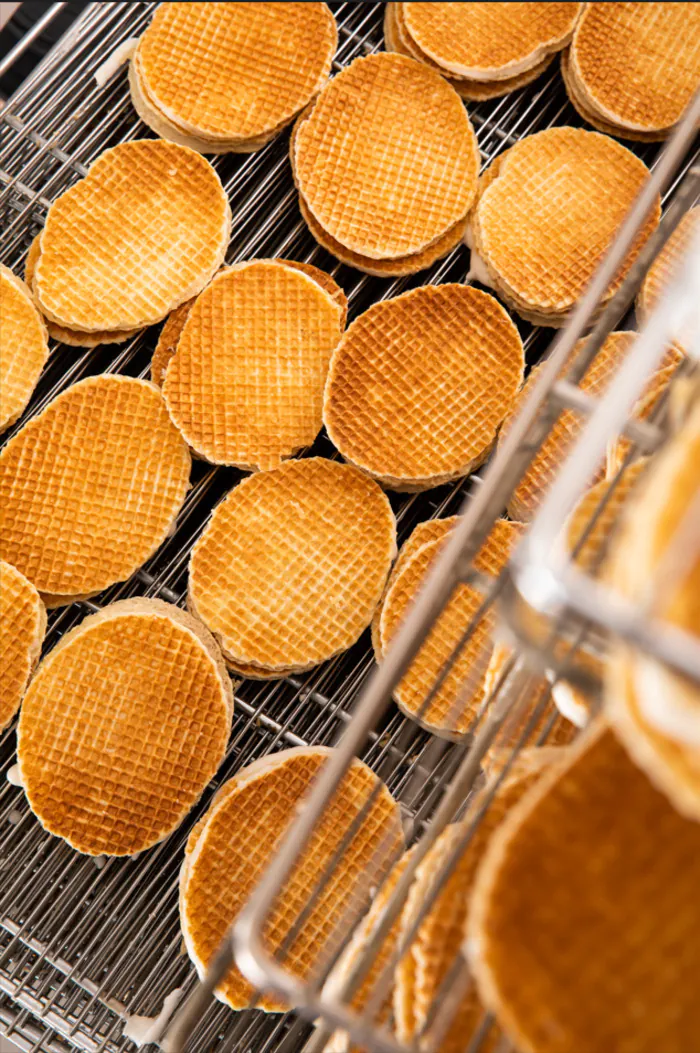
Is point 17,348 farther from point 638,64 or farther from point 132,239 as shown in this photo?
point 638,64

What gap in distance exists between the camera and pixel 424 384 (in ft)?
5.85

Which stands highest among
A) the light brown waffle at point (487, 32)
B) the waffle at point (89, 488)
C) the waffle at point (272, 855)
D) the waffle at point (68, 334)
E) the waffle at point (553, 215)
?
the light brown waffle at point (487, 32)

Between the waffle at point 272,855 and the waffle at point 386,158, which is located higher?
the waffle at point 386,158

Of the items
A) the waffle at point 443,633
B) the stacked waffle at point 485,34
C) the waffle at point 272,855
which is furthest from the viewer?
the stacked waffle at point 485,34

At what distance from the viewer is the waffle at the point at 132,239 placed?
1.78m

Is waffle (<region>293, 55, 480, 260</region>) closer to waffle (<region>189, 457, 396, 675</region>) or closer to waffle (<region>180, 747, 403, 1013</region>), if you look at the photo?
waffle (<region>189, 457, 396, 675</region>)

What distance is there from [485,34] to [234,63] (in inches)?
19.8

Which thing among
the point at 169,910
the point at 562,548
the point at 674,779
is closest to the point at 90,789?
the point at 169,910

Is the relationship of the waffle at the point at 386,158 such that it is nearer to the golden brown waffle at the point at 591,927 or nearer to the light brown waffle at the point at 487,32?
the light brown waffle at the point at 487,32

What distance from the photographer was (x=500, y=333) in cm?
180

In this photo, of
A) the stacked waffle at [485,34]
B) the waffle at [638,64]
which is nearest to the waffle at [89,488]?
the stacked waffle at [485,34]

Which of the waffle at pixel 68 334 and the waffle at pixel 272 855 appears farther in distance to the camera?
the waffle at pixel 68 334

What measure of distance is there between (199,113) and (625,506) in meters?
1.30

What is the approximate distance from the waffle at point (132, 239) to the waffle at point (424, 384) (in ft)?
1.14
